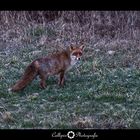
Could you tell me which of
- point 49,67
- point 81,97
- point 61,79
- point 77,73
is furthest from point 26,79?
point 77,73

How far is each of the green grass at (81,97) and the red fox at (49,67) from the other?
0.56 ft

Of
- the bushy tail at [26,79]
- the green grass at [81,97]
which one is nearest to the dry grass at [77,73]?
the green grass at [81,97]

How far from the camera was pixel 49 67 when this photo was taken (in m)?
9.84

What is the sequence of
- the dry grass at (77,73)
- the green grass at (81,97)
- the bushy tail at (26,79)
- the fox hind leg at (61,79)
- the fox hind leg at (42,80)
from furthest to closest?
the fox hind leg at (61,79), the fox hind leg at (42,80), the bushy tail at (26,79), the dry grass at (77,73), the green grass at (81,97)

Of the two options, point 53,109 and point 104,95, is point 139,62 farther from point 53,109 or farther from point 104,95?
point 53,109

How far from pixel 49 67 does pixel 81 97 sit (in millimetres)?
924

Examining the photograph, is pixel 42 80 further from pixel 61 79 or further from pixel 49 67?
pixel 61 79

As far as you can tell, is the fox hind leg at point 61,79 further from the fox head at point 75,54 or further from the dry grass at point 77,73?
the fox head at point 75,54

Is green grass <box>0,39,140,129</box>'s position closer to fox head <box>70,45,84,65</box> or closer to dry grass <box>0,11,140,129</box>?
dry grass <box>0,11,140,129</box>

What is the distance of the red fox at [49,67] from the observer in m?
9.59

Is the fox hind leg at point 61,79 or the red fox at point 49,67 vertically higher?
the red fox at point 49,67

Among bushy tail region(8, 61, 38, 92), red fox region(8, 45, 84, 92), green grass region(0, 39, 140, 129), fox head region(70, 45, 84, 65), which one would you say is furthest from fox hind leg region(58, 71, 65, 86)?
bushy tail region(8, 61, 38, 92)
